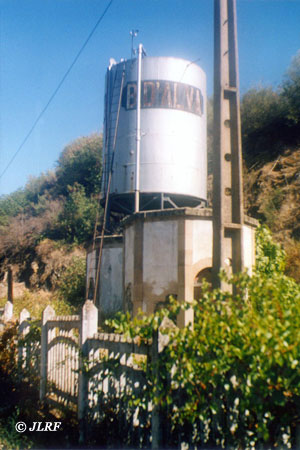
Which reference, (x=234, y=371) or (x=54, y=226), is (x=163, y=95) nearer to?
(x=234, y=371)

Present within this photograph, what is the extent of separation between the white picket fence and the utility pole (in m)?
1.88

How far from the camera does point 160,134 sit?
13961mm

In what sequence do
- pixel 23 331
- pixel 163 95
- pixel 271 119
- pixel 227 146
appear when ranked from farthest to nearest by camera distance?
pixel 271 119 → pixel 163 95 → pixel 23 331 → pixel 227 146

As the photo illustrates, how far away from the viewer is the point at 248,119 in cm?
2500

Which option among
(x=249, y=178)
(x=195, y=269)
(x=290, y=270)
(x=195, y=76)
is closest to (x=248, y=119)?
(x=249, y=178)

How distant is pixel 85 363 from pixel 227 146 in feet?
13.2

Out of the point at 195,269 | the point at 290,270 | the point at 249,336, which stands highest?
the point at 290,270

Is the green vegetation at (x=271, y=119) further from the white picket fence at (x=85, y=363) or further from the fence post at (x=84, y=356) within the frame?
the fence post at (x=84, y=356)

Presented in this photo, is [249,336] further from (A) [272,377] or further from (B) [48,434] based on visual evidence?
(B) [48,434]

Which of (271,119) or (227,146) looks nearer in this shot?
(227,146)

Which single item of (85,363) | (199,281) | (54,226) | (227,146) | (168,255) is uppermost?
(54,226)

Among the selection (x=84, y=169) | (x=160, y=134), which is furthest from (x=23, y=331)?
(x=84, y=169)

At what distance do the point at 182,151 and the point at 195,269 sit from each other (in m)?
5.23

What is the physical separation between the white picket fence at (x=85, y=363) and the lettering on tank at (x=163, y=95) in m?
9.13
